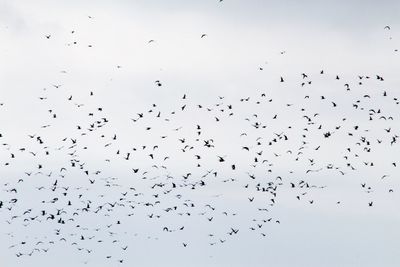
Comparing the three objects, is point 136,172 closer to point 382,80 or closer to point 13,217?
point 13,217

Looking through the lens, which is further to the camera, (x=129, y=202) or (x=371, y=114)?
(x=371, y=114)

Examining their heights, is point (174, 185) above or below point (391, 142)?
below

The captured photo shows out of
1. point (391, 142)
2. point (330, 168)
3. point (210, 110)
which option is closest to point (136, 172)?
point (210, 110)

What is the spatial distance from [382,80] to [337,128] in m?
4.14

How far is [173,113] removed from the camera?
53.9 m

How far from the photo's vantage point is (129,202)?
184 ft

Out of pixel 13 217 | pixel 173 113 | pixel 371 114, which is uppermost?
pixel 371 114

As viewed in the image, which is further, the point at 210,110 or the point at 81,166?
the point at 81,166

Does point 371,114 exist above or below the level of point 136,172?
above

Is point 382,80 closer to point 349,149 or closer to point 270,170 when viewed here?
point 349,149

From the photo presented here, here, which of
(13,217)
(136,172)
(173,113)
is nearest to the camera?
(173,113)

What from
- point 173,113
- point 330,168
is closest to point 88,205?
point 173,113

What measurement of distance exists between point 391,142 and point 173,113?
1531 cm

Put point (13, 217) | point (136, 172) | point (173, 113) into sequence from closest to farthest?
point (173, 113)
point (136, 172)
point (13, 217)
